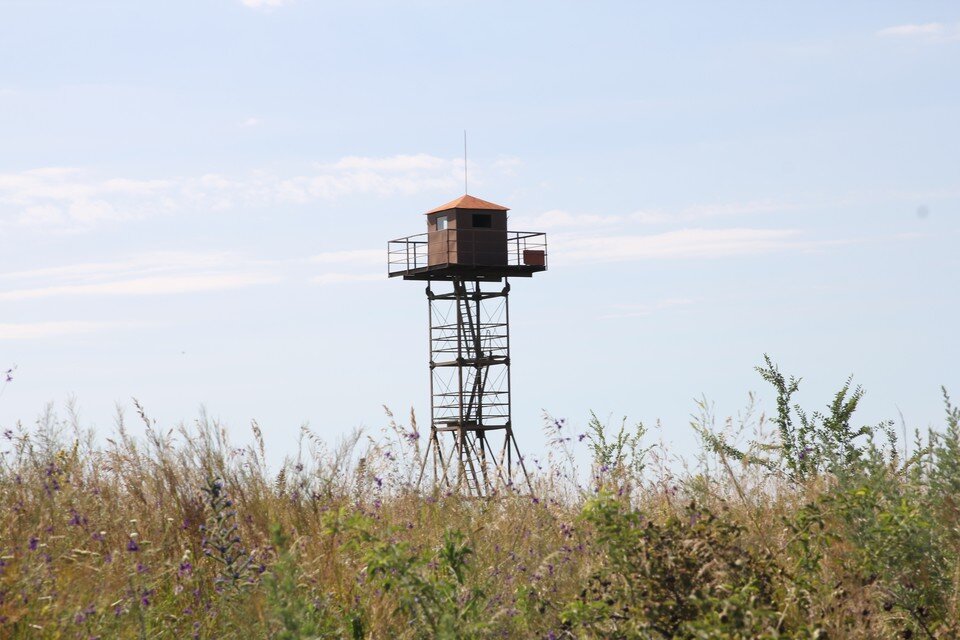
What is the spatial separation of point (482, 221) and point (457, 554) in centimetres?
2313

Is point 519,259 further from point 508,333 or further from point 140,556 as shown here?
point 140,556

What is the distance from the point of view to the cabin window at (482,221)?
28.3 metres

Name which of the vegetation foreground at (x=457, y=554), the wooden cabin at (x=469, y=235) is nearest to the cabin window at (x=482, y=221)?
the wooden cabin at (x=469, y=235)

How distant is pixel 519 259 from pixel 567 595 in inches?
874

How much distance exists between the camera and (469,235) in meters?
28.0

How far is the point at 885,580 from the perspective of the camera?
6008mm

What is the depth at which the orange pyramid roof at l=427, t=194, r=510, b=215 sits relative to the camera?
92.9 ft

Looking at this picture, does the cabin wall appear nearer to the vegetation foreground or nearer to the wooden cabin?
the wooden cabin

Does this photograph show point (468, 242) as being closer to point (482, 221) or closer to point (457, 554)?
point (482, 221)

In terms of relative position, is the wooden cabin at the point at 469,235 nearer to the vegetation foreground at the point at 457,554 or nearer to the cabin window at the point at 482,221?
the cabin window at the point at 482,221

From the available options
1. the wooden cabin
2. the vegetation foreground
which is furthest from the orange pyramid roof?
the vegetation foreground

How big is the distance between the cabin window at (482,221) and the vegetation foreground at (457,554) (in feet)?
63.0

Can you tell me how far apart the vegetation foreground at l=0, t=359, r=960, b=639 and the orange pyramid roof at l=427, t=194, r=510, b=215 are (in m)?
19.3

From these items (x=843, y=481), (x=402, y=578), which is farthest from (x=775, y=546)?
(x=402, y=578)
